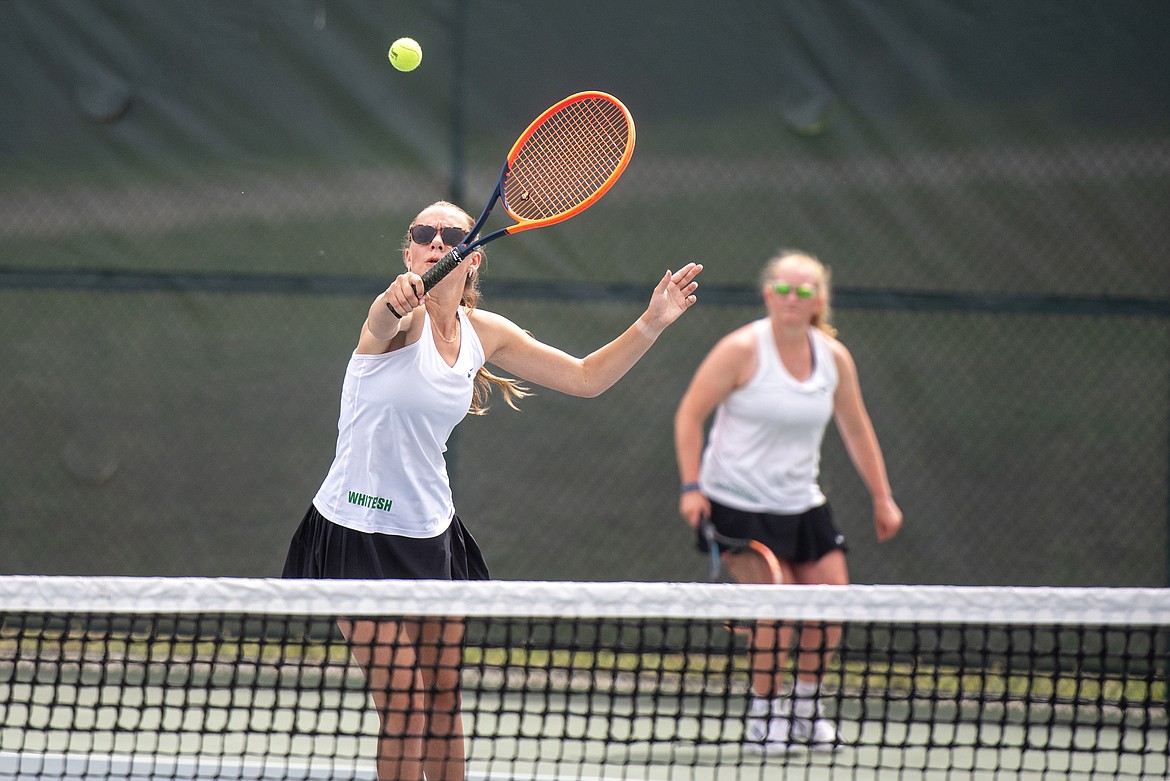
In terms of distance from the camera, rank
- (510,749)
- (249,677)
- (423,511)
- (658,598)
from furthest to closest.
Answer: (249,677)
(510,749)
(423,511)
(658,598)

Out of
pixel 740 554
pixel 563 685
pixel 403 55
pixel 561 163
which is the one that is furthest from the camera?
pixel 563 685

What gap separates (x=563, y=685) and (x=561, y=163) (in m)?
2.09

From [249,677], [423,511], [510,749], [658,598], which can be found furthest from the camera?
[249,677]

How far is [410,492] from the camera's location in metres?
2.56

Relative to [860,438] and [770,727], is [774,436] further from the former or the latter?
[770,727]

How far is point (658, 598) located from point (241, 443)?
259cm

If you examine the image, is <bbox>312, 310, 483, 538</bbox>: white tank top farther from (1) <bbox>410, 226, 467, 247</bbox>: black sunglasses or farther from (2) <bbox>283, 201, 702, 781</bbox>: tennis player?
(1) <bbox>410, 226, 467, 247</bbox>: black sunglasses

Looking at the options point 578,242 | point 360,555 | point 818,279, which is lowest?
point 360,555

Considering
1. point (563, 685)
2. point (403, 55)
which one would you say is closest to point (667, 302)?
point (403, 55)

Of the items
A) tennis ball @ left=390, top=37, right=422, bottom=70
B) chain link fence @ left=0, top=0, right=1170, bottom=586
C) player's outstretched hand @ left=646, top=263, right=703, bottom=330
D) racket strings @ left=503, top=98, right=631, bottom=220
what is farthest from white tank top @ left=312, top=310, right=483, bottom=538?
chain link fence @ left=0, top=0, right=1170, bottom=586

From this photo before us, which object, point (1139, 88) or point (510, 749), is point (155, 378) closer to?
point (510, 749)

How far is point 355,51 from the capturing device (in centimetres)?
455

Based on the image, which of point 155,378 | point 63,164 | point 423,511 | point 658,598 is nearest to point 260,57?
point 63,164

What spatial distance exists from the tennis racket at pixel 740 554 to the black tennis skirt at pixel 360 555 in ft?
4.05
